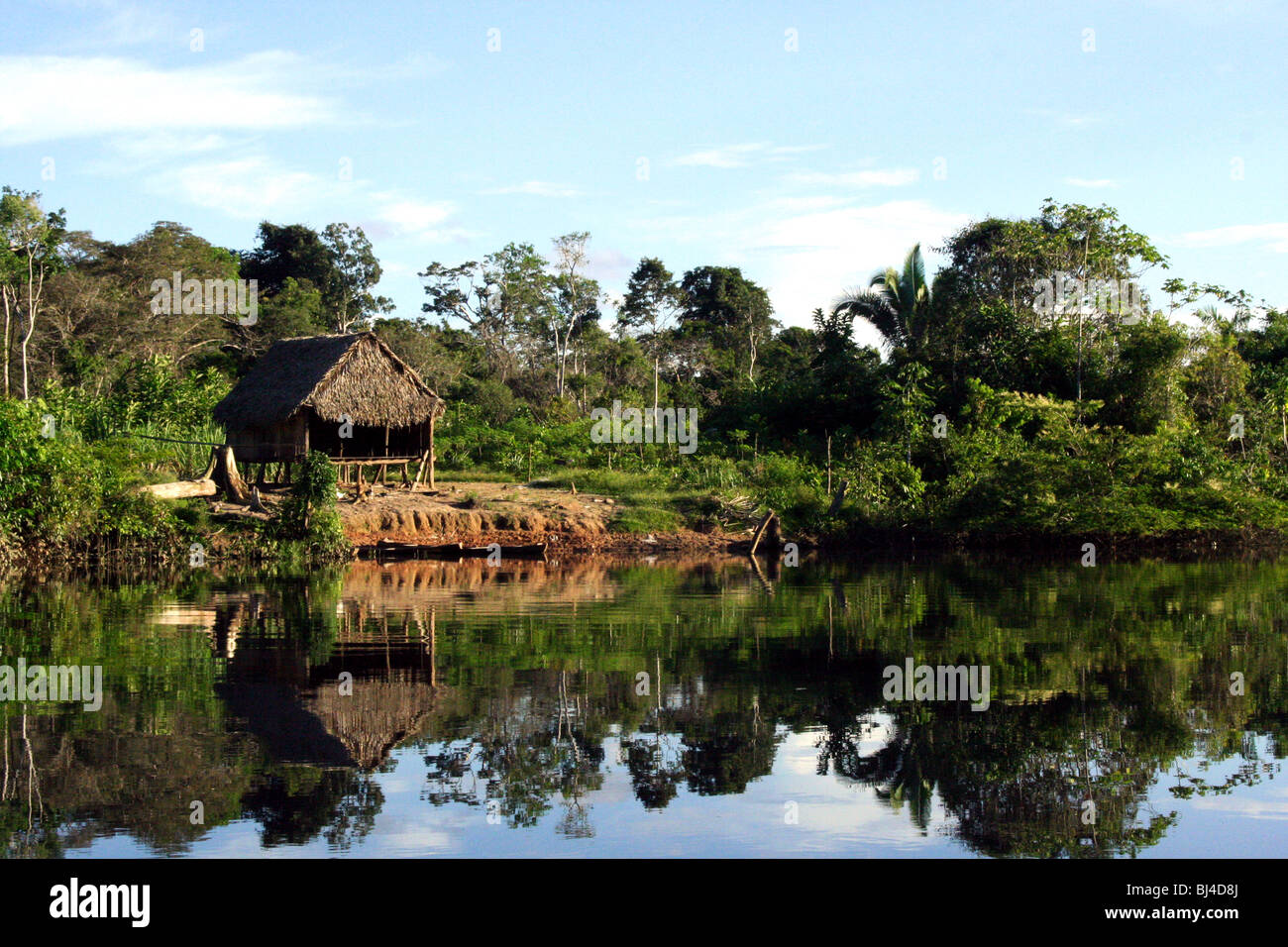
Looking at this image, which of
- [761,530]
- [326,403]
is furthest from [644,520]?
[326,403]

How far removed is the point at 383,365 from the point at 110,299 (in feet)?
47.3

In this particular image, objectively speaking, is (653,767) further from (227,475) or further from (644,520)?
(644,520)

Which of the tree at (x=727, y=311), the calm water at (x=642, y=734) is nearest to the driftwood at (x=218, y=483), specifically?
the calm water at (x=642, y=734)

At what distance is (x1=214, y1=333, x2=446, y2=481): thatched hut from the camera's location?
1030 inches

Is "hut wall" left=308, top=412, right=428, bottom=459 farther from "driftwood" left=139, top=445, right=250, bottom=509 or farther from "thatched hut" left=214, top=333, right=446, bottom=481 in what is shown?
"driftwood" left=139, top=445, right=250, bottom=509

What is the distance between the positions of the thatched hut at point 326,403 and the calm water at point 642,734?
10550 millimetres

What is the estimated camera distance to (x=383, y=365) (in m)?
27.2

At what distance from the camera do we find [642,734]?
8.64 meters

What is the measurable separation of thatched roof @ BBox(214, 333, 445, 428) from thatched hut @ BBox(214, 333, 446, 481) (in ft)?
0.07

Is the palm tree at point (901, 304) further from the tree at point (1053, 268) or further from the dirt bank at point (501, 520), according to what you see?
the dirt bank at point (501, 520)

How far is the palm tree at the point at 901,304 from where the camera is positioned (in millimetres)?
34781

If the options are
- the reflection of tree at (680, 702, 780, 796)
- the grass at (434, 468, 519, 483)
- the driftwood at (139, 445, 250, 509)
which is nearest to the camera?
the reflection of tree at (680, 702, 780, 796)

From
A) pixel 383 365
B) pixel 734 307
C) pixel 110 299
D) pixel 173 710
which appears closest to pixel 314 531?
pixel 383 365

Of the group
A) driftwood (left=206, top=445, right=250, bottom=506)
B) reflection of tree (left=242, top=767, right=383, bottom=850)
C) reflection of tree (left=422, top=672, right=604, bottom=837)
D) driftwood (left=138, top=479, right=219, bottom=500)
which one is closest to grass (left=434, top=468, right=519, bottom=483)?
driftwood (left=206, top=445, right=250, bottom=506)
